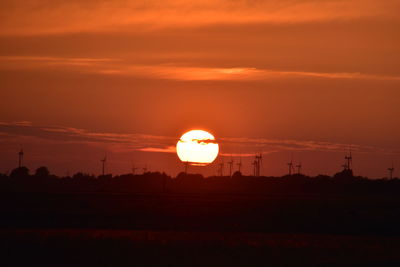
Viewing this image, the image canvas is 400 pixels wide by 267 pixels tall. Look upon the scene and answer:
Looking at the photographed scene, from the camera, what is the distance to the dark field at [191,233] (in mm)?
41625

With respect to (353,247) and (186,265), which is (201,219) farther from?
(186,265)

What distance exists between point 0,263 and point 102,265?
5.18 metres

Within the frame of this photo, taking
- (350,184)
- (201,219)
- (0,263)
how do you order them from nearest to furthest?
1. (0,263)
2. (201,219)
3. (350,184)

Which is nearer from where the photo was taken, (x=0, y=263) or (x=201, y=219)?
(x=0, y=263)

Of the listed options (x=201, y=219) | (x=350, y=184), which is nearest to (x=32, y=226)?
(x=201, y=219)

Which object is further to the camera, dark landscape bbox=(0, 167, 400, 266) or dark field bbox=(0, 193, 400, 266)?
dark landscape bbox=(0, 167, 400, 266)

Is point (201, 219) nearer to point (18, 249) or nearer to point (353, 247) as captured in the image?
point (353, 247)

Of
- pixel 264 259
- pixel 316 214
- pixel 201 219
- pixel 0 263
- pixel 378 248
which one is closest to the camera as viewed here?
pixel 0 263

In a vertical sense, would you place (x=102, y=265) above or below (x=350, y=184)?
below

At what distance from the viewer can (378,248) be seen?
4903 cm

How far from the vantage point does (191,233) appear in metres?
57.5

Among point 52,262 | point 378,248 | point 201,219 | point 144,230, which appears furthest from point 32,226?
point 378,248

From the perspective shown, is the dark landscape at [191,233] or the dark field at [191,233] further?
the dark landscape at [191,233]

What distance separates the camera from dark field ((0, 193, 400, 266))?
41625 millimetres
